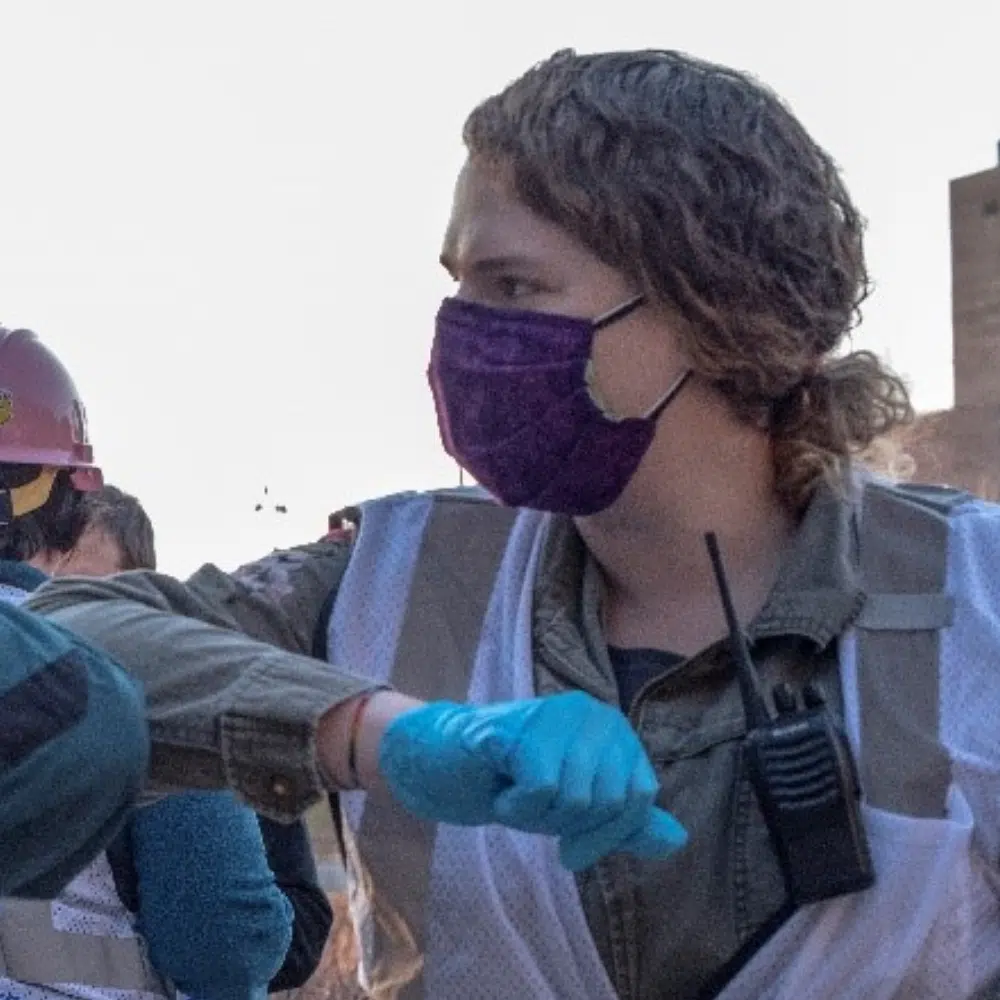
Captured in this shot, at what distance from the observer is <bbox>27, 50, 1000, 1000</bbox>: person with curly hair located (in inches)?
103

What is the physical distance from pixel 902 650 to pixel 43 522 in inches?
73.4

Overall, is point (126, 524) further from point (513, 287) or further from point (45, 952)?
point (513, 287)

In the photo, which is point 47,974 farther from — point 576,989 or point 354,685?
point 354,685

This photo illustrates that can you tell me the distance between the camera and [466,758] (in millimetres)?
2014

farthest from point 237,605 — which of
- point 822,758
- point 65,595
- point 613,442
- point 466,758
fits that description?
point 466,758

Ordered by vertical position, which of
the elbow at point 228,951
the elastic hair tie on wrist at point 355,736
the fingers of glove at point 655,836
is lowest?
the elbow at point 228,951

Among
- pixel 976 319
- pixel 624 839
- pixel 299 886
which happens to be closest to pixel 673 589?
pixel 624 839

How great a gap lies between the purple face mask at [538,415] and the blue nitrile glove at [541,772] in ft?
2.86

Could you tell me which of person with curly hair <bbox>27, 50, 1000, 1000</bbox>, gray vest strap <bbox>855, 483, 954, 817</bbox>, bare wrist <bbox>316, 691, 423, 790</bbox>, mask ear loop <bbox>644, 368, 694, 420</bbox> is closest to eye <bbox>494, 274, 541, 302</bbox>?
person with curly hair <bbox>27, 50, 1000, 1000</bbox>

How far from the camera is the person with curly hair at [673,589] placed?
2615 mm

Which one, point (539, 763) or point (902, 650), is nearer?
point (539, 763)

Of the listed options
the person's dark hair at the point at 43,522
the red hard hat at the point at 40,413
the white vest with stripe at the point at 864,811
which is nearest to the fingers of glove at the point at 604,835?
the white vest with stripe at the point at 864,811

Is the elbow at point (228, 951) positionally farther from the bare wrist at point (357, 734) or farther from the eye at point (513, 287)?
the bare wrist at point (357, 734)

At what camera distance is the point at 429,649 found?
285cm
